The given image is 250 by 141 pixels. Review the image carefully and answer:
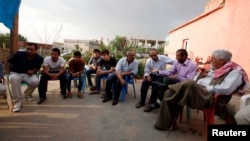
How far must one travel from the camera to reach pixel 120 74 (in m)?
4.47

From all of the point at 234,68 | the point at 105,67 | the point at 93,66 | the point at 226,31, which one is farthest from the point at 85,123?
the point at 226,31

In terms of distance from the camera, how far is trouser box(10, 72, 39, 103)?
12.2 ft

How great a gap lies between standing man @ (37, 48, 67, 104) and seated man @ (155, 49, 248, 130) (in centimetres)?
247

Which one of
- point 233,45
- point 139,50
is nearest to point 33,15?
point 139,50

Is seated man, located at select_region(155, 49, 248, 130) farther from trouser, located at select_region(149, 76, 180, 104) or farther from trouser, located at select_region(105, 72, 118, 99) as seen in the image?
trouser, located at select_region(105, 72, 118, 99)

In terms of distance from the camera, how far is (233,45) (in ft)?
22.9

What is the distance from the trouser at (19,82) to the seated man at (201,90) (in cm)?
254

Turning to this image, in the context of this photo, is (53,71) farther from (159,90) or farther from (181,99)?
(181,99)

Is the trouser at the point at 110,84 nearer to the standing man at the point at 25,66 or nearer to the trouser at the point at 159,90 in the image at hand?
the trouser at the point at 159,90

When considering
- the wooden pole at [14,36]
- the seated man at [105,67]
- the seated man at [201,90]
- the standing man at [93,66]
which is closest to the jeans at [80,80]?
the seated man at [105,67]

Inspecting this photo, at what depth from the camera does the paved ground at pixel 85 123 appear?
277 centimetres

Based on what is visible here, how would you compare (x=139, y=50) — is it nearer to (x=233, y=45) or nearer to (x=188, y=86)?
(x=233, y=45)

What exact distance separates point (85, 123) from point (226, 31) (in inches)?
258

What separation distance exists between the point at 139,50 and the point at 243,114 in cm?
737
